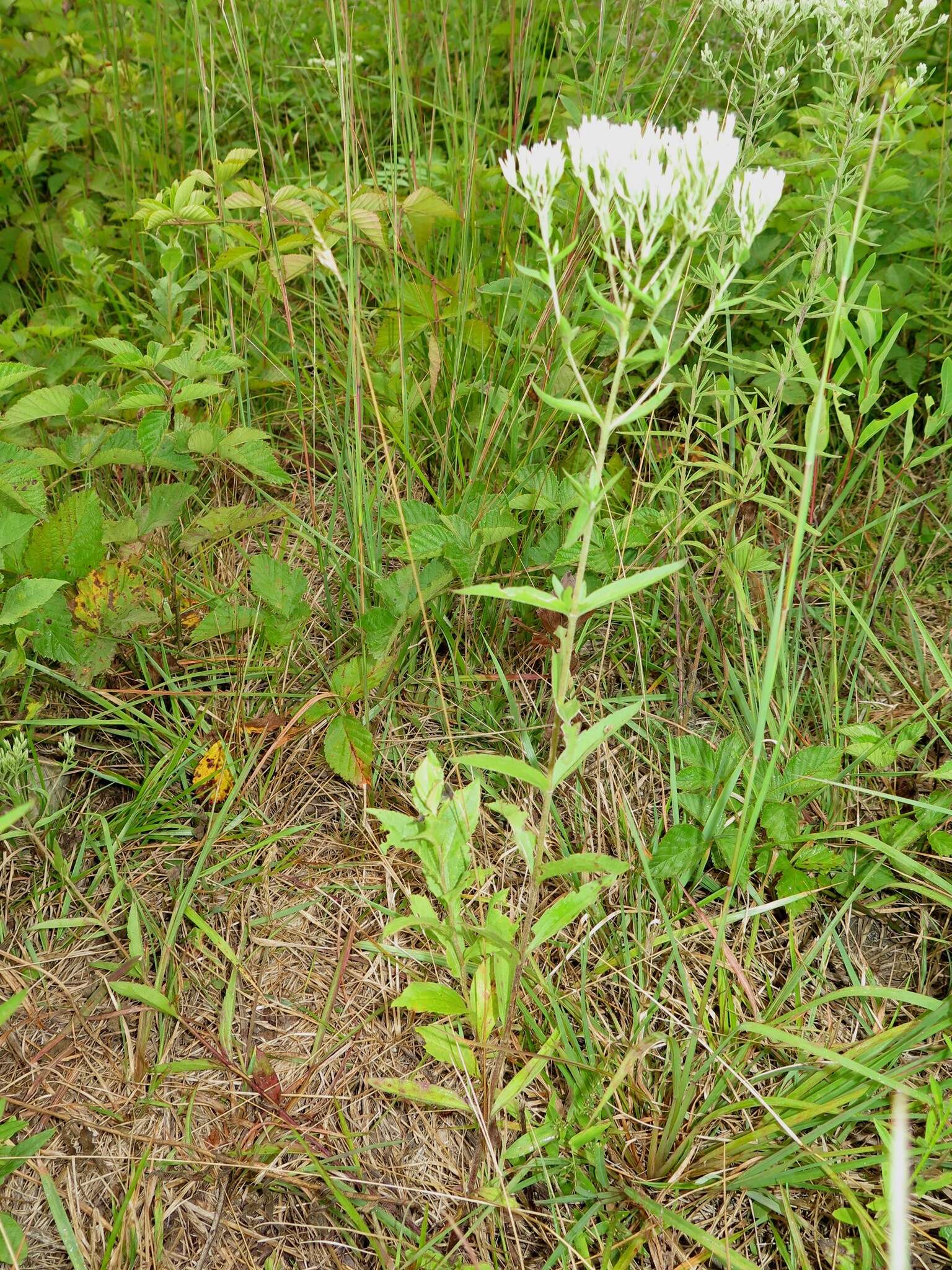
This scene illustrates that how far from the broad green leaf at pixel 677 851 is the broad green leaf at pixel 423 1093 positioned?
18.4 inches

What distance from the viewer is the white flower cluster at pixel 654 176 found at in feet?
3.13

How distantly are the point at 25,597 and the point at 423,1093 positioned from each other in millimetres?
955

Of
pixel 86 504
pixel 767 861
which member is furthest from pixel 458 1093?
pixel 86 504

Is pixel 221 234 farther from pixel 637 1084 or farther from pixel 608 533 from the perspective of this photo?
pixel 637 1084

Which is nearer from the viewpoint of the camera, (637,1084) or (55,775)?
(637,1084)

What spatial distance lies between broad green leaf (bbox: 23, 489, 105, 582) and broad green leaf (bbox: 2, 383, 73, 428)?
0.19 metres

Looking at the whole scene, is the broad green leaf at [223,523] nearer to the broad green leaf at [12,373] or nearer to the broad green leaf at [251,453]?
the broad green leaf at [251,453]

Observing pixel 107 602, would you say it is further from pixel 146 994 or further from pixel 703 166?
pixel 703 166

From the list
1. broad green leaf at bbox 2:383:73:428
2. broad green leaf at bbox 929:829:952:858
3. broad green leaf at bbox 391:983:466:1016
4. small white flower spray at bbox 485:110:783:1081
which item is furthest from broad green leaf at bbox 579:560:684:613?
broad green leaf at bbox 2:383:73:428

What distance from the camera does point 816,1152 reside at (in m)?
1.22

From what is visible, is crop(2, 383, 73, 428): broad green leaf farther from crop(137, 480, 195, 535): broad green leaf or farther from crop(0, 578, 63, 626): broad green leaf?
crop(0, 578, 63, 626): broad green leaf

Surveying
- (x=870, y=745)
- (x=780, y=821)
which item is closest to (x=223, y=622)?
(x=780, y=821)

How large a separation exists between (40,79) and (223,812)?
2433 millimetres

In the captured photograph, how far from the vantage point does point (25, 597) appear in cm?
145
